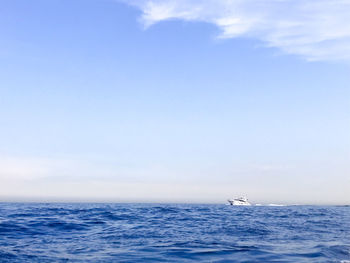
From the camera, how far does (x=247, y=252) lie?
18844 mm

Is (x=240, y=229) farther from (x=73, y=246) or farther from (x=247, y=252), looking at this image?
(x=73, y=246)

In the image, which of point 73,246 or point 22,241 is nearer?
point 73,246

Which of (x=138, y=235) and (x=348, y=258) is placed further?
(x=138, y=235)

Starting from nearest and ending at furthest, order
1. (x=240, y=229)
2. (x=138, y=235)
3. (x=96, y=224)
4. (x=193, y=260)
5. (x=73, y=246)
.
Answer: (x=193, y=260) → (x=73, y=246) → (x=138, y=235) → (x=240, y=229) → (x=96, y=224)

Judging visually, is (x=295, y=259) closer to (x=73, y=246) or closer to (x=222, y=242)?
(x=222, y=242)

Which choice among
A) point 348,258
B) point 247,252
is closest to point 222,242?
point 247,252

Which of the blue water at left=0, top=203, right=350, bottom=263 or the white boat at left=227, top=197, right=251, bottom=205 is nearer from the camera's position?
the blue water at left=0, top=203, right=350, bottom=263

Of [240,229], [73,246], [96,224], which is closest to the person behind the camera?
[73,246]

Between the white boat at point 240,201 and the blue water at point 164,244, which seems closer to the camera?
the blue water at point 164,244

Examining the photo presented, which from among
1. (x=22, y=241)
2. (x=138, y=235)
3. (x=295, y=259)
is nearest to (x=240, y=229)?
(x=138, y=235)

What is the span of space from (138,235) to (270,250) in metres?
10.2

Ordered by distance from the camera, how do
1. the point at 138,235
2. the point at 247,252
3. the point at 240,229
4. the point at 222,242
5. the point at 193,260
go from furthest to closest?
the point at 240,229 → the point at 138,235 → the point at 222,242 → the point at 247,252 → the point at 193,260

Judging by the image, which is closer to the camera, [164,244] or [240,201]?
[164,244]

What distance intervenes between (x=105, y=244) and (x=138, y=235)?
4.30 metres
